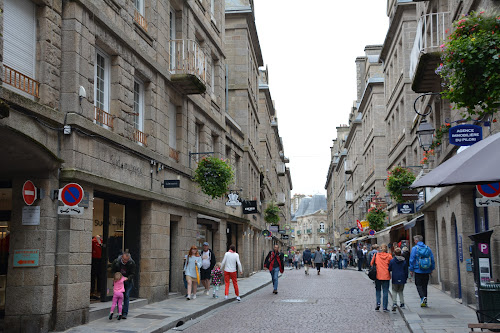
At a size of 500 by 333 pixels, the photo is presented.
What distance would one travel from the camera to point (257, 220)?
41281 millimetres

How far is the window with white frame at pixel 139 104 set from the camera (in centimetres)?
1608

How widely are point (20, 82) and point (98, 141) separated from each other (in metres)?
2.46

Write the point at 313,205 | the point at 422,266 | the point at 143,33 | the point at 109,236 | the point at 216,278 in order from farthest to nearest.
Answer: the point at 313,205, the point at 216,278, the point at 143,33, the point at 109,236, the point at 422,266

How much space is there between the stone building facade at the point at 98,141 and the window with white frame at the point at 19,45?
2 cm

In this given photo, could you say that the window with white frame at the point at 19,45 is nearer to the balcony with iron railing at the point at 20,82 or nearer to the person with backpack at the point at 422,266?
the balcony with iron railing at the point at 20,82

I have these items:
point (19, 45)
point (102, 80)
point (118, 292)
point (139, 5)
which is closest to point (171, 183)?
point (102, 80)

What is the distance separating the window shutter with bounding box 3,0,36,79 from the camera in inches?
412

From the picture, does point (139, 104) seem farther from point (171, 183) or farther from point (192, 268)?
point (192, 268)

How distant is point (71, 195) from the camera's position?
1063 centimetres

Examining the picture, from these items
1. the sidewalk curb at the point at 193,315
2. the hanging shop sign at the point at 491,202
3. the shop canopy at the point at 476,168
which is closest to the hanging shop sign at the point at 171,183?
the sidewalk curb at the point at 193,315

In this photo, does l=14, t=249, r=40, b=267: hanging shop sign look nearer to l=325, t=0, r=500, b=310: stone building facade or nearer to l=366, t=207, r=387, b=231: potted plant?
l=325, t=0, r=500, b=310: stone building facade

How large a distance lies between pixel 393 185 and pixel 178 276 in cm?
1002

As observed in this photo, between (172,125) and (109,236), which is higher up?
(172,125)

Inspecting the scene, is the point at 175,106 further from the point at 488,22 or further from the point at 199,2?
the point at 488,22
